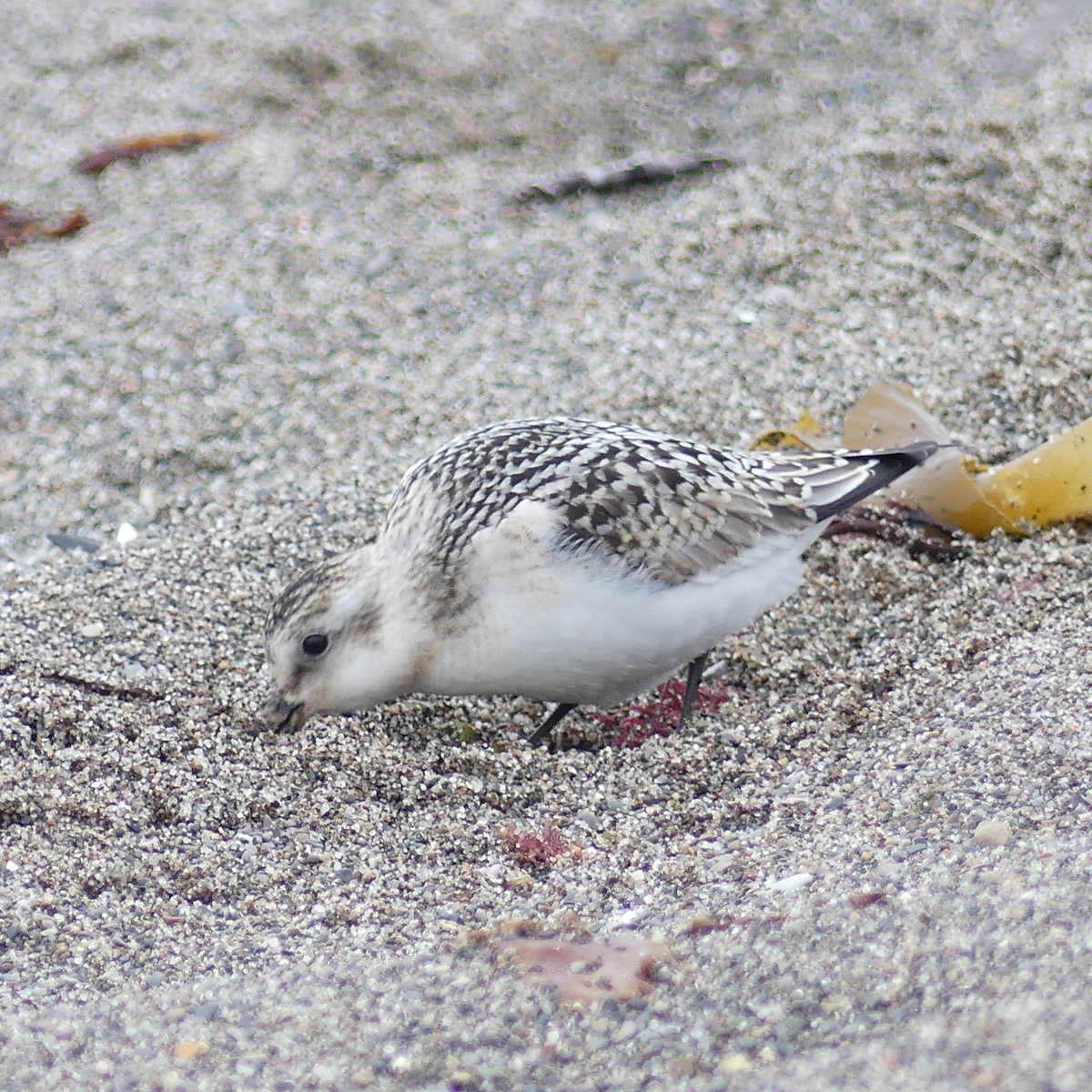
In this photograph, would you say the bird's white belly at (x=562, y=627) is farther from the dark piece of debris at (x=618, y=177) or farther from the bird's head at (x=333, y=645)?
the dark piece of debris at (x=618, y=177)

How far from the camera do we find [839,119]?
674cm

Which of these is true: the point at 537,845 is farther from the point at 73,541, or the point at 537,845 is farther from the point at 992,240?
the point at 992,240

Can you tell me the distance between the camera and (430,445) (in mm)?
4895

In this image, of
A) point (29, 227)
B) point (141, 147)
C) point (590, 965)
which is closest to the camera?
point (590, 965)

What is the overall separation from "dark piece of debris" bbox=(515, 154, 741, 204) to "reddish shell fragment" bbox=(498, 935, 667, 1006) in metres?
4.07

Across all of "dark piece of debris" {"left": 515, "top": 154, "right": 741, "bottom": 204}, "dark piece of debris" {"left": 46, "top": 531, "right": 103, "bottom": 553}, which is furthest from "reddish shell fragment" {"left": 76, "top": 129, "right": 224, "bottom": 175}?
"dark piece of debris" {"left": 46, "top": 531, "right": 103, "bottom": 553}

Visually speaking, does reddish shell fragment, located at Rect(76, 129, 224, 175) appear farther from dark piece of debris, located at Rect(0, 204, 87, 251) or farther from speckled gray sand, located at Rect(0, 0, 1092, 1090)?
dark piece of debris, located at Rect(0, 204, 87, 251)

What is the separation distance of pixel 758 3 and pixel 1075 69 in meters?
1.81

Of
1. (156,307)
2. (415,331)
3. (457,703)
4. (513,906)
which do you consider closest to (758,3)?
(415,331)

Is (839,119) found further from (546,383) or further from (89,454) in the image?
(89,454)

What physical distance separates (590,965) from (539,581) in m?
1.03

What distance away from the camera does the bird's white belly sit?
3500 mm

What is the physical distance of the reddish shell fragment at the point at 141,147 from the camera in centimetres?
652

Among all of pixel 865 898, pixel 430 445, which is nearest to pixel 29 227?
pixel 430 445
